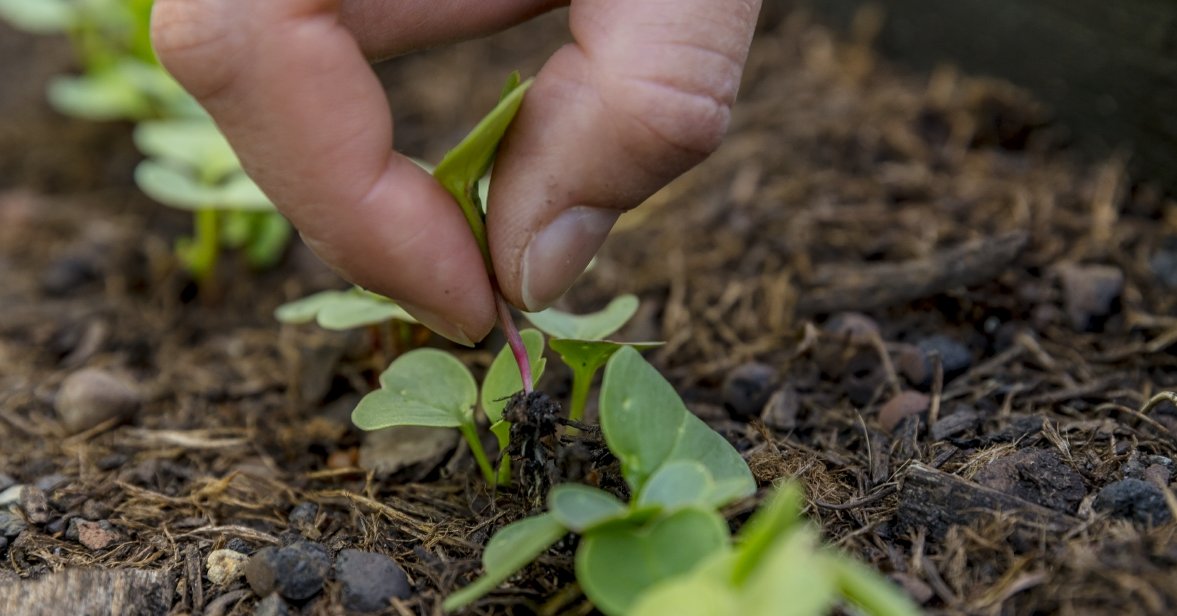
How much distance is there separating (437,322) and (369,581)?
1.18ft

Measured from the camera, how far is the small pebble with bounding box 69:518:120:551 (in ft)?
4.88

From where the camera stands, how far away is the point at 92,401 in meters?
1.87

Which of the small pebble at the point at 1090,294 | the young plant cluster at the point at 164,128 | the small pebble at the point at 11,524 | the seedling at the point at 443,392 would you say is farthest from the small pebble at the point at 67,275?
the small pebble at the point at 1090,294

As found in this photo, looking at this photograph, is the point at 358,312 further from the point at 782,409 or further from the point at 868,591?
the point at 868,591

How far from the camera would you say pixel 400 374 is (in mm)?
1506

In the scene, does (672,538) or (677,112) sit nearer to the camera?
(672,538)

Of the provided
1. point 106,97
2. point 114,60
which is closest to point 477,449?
point 106,97

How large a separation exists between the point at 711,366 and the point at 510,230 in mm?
692

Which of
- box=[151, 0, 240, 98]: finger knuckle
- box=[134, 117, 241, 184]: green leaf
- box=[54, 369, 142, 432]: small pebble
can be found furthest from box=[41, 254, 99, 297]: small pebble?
box=[151, 0, 240, 98]: finger knuckle

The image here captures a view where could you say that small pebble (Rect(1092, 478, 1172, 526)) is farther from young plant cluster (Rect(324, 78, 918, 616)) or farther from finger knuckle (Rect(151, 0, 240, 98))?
finger knuckle (Rect(151, 0, 240, 98))

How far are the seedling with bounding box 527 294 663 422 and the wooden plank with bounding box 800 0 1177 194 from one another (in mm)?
1486

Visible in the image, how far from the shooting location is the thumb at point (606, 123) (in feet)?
4.11

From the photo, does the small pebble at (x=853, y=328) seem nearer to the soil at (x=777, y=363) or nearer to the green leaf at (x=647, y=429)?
the soil at (x=777, y=363)

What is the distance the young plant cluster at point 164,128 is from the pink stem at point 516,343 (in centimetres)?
97
